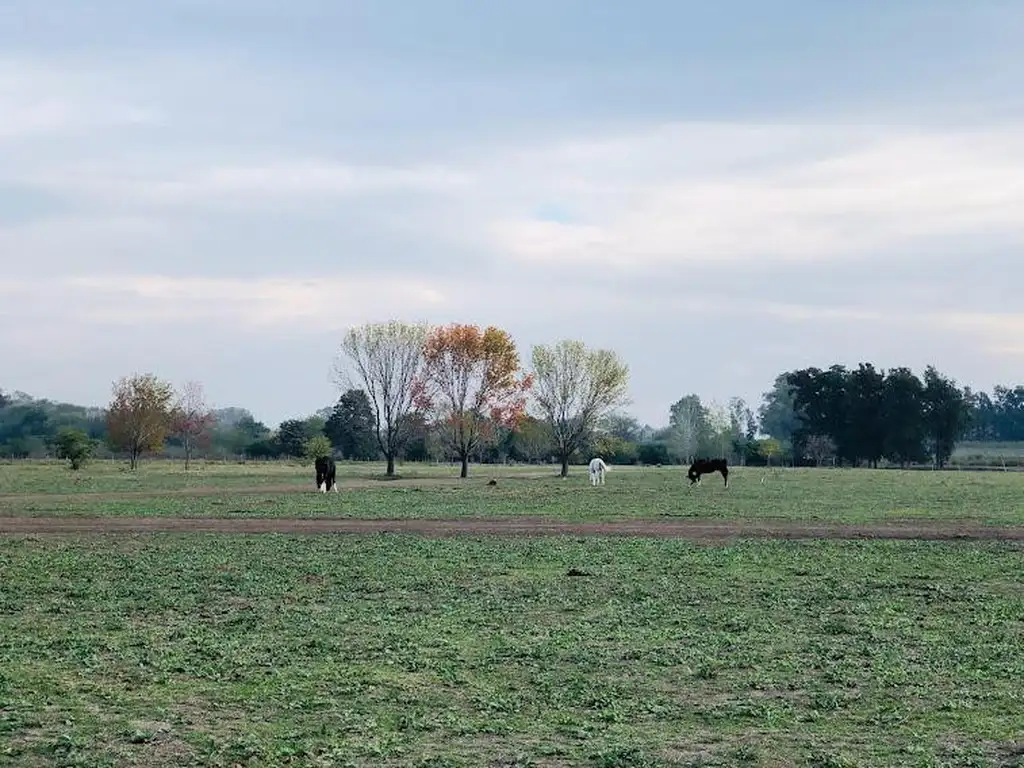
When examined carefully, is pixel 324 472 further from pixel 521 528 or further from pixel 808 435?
pixel 808 435

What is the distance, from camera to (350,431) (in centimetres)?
12156

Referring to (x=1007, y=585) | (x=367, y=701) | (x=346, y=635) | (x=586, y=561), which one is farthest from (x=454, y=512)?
(x=367, y=701)

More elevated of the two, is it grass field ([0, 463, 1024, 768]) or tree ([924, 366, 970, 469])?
tree ([924, 366, 970, 469])

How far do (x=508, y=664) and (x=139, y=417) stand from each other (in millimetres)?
78764

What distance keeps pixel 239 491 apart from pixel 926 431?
265 ft

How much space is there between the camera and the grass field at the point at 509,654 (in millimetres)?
8484

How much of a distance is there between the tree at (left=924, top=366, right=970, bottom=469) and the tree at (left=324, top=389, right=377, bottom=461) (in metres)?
50.6

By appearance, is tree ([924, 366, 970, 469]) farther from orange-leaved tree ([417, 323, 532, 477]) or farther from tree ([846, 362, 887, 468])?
orange-leaved tree ([417, 323, 532, 477])

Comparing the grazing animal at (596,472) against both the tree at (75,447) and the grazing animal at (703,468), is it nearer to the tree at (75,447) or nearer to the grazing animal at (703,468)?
the grazing animal at (703,468)

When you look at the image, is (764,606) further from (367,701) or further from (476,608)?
(367,701)

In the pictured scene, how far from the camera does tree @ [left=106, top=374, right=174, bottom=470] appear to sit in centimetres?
8575

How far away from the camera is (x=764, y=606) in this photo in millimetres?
15086

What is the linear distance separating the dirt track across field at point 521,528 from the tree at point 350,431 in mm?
88677

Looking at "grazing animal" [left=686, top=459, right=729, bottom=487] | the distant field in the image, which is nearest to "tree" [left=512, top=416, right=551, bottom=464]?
"grazing animal" [left=686, top=459, right=729, bottom=487]
